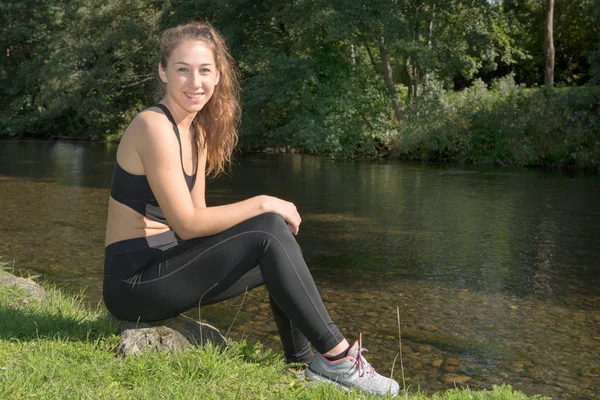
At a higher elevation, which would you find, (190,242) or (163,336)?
(190,242)

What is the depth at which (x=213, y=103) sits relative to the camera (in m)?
3.85

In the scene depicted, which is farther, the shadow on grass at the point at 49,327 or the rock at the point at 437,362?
the rock at the point at 437,362

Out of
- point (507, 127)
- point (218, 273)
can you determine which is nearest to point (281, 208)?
point (218, 273)

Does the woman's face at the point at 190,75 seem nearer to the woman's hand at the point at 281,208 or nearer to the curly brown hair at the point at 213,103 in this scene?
the curly brown hair at the point at 213,103

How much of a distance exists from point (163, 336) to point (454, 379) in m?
2.01

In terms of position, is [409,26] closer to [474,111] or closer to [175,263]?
[474,111]

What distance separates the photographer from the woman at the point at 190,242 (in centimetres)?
326

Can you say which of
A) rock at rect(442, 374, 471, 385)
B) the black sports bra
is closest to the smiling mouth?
the black sports bra

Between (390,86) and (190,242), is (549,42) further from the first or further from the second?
(190,242)

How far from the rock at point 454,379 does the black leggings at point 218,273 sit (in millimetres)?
1443

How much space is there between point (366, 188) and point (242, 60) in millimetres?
14404

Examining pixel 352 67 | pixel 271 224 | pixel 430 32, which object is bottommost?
pixel 271 224

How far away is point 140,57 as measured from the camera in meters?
36.2

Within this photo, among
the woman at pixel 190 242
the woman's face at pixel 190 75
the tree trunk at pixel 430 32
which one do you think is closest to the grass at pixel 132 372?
the woman at pixel 190 242
